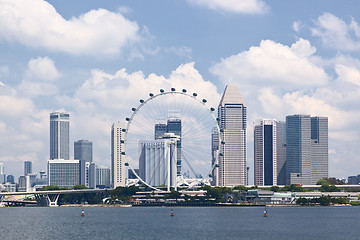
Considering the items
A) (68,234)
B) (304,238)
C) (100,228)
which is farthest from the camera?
(100,228)

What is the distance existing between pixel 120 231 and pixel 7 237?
25.0 meters

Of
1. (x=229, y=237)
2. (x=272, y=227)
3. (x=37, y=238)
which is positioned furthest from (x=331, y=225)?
(x=37, y=238)

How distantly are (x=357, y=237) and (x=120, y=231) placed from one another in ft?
161

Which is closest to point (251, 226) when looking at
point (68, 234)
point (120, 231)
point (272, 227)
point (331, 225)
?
point (272, 227)

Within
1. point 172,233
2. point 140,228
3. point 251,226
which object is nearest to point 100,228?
point 140,228

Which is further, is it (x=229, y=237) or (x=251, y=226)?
(x=251, y=226)

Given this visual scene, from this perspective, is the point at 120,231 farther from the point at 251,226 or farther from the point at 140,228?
the point at 251,226

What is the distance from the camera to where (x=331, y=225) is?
535 ft

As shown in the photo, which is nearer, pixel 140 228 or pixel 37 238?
pixel 37 238

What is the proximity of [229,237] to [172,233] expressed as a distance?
1477 centimetres

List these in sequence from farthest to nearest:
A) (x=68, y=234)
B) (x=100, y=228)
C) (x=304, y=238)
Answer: (x=100, y=228) → (x=68, y=234) → (x=304, y=238)

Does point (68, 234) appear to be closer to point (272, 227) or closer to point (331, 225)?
point (272, 227)

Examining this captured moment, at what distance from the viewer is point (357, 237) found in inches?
5128

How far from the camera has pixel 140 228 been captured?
15538 cm
